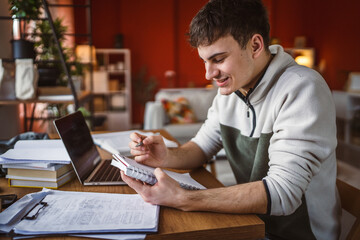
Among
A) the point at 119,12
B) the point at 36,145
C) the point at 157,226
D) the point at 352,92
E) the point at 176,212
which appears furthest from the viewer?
the point at 119,12

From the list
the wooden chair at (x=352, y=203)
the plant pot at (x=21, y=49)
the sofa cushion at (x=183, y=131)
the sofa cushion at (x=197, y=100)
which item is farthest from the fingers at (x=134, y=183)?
the sofa cushion at (x=197, y=100)

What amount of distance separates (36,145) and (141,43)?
18.8ft

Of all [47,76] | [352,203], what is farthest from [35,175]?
[47,76]

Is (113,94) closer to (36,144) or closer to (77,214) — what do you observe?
(36,144)

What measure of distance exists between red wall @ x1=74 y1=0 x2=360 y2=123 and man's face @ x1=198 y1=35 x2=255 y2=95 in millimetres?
5528

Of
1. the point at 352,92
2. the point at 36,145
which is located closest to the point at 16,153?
the point at 36,145

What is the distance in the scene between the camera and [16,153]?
1.04 m

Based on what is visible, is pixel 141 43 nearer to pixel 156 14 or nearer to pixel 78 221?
pixel 156 14

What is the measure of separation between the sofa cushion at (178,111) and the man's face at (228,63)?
10.8 feet

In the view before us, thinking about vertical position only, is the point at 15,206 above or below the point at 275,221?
above

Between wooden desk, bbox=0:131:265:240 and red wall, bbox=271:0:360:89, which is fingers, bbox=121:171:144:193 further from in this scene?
red wall, bbox=271:0:360:89

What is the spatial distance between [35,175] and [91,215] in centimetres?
33

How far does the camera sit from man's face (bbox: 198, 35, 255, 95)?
1.07m

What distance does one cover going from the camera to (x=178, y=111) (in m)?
4.48
